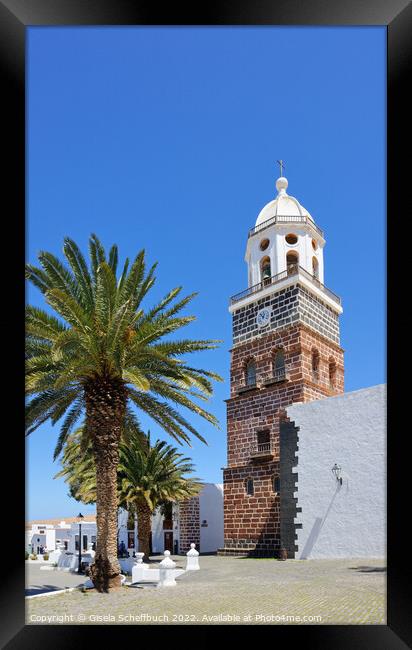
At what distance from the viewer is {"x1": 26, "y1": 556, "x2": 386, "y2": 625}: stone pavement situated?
8.34 meters

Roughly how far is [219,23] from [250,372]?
16.8 m

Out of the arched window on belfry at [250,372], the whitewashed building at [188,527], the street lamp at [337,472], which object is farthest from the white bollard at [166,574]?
the whitewashed building at [188,527]

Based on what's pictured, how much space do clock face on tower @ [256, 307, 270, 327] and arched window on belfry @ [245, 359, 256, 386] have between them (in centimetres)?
148

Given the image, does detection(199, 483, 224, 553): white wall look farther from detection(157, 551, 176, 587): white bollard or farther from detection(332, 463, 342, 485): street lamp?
detection(157, 551, 176, 587): white bollard

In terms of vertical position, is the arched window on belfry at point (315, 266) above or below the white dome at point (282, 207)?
below

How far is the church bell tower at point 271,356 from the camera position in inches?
830

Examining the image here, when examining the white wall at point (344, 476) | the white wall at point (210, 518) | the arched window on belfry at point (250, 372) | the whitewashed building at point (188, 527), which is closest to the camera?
the white wall at point (344, 476)

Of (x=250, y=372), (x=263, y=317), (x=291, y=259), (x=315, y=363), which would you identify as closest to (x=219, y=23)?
(x=263, y=317)

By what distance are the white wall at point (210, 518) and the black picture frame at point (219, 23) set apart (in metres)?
22.8

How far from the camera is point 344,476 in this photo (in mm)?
16453

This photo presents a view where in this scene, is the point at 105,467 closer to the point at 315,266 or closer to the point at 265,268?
the point at 265,268

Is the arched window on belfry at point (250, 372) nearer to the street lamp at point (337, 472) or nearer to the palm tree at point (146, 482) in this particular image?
the palm tree at point (146, 482)
